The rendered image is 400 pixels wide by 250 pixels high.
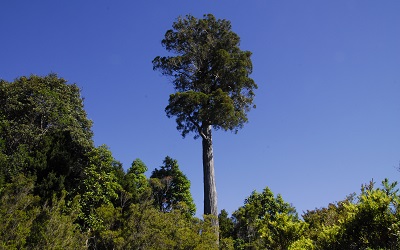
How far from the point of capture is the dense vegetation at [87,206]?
8211 millimetres

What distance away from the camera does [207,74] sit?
1789cm

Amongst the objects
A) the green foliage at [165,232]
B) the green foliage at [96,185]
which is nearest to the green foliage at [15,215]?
the green foliage at [96,185]

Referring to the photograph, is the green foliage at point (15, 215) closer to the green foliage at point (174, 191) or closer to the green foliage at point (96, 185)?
the green foliage at point (96, 185)

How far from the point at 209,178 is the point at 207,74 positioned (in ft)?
17.7

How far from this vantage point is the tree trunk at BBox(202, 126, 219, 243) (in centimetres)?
1492

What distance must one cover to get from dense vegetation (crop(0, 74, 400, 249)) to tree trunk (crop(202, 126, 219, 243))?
3.56ft

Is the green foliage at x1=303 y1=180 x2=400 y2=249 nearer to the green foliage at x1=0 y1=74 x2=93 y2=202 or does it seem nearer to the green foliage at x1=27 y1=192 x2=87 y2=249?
the green foliage at x1=27 y1=192 x2=87 y2=249

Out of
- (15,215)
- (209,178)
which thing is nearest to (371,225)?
(209,178)

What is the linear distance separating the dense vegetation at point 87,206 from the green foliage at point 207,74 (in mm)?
4143

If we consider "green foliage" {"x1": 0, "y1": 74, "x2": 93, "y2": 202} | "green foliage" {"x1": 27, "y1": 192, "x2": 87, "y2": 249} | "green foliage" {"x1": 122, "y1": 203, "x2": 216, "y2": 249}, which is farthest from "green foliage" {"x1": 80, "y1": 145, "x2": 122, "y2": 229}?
"green foliage" {"x1": 27, "y1": 192, "x2": 87, "y2": 249}

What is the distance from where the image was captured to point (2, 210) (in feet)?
37.6

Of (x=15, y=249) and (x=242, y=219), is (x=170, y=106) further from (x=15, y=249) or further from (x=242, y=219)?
(x=242, y=219)

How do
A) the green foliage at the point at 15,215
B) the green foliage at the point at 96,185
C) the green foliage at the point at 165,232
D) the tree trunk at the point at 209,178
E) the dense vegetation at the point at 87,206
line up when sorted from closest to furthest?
1. the dense vegetation at the point at 87,206
2. the green foliage at the point at 15,215
3. the green foliage at the point at 165,232
4. the tree trunk at the point at 209,178
5. the green foliage at the point at 96,185

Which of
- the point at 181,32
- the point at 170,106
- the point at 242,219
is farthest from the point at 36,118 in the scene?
the point at 242,219
